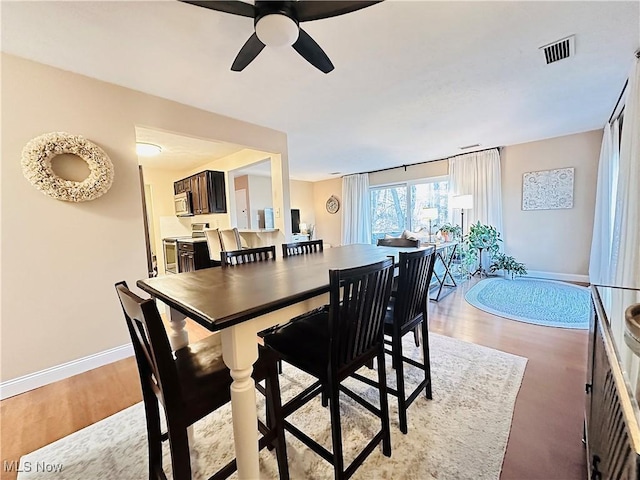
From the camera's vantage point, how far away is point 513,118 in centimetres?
339

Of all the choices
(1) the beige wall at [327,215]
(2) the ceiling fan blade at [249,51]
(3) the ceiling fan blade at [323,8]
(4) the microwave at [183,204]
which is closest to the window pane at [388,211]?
(1) the beige wall at [327,215]

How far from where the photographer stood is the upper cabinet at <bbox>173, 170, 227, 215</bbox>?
4.77m

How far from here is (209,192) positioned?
187 inches

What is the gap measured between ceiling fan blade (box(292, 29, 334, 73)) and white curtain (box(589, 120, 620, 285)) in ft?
12.1

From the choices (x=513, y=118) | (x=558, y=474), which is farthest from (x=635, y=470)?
(x=513, y=118)

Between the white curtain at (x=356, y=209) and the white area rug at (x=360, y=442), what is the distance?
5393 millimetres

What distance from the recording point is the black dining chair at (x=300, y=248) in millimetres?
2352

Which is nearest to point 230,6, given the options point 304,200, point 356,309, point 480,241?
point 356,309

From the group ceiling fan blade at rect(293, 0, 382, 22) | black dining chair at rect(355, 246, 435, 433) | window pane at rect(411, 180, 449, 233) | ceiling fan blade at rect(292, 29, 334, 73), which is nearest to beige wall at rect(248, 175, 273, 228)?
window pane at rect(411, 180, 449, 233)

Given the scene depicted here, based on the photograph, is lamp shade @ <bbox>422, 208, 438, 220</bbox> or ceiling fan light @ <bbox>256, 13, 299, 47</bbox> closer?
ceiling fan light @ <bbox>256, 13, 299, 47</bbox>

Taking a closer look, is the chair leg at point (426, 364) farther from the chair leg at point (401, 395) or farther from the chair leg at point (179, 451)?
the chair leg at point (179, 451)

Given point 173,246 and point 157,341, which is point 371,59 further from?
point 173,246

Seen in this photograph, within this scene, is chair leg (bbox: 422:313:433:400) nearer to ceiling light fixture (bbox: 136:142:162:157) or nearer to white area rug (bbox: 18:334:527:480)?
white area rug (bbox: 18:334:527:480)

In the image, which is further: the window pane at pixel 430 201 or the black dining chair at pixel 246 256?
the window pane at pixel 430 201
